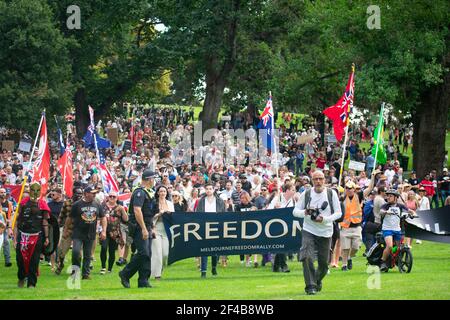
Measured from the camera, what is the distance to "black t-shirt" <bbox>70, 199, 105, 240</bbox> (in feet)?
69.8

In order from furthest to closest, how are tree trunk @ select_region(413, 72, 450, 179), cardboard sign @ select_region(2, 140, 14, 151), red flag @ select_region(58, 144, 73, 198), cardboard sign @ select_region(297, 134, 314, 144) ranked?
cardboard sign @ select_region(297, 134, 314, 144)
cardboard sign @ select_region(2, 140, 14, 151)
tree trunk @ select_region(413, 72, 450, 179)
red flag @ select_region(58, 144, 73, 198)

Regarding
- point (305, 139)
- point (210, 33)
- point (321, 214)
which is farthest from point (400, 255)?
point (210, 33)

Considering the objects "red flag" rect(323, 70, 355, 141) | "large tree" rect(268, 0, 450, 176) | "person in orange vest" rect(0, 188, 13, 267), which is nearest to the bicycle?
"person in orange vest" rect(0, 188, 13, 267)

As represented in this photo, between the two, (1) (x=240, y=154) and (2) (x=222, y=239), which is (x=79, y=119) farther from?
(2) (x=222, y=239)

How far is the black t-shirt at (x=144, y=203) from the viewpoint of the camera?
17922 mm

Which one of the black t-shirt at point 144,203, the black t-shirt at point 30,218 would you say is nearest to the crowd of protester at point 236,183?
the black t-shirt at point 30,218

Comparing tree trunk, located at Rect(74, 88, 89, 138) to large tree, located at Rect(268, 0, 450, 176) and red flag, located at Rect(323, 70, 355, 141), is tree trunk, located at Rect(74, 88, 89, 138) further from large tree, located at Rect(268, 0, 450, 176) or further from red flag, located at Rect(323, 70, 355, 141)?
red flag, located at Rect(323, 70, 355, 141)

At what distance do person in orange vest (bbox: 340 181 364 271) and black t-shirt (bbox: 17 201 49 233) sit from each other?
626 centimetres

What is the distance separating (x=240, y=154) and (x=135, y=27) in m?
20.4

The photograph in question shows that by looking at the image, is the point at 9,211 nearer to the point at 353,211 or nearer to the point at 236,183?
the point at 236,183

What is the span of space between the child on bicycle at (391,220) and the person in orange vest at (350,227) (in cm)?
192

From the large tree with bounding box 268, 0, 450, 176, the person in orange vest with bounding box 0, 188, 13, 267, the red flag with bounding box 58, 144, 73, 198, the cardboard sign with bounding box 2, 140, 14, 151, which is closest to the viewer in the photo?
the person in orange vest with bounding box 0, 188, 13, 267
